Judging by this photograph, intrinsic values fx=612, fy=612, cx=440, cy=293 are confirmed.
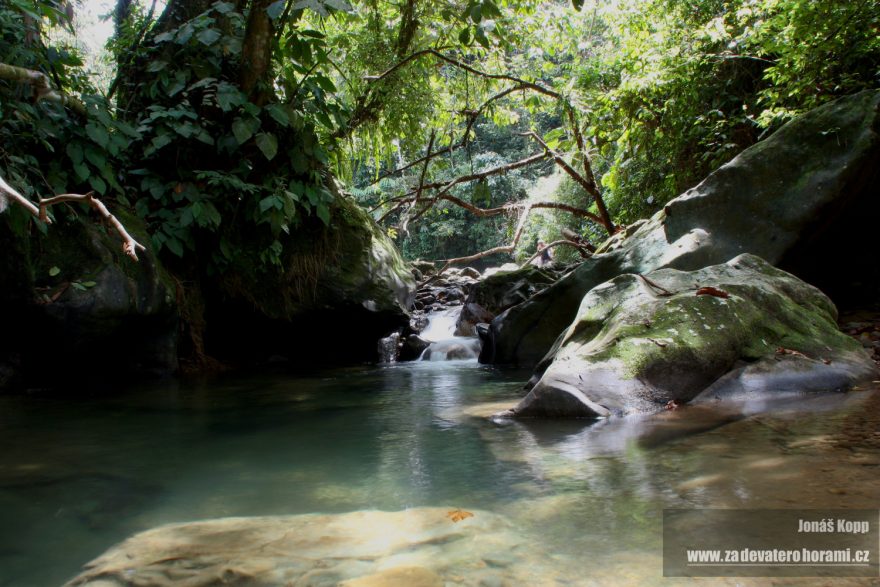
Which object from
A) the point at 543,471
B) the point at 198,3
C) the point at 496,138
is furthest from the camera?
the point at 496,138

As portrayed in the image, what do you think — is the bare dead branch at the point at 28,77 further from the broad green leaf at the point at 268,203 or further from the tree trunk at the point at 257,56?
the tree trunk at the point at 257,56

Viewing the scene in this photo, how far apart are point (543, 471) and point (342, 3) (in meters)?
2.77

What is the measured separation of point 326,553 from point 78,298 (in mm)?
4055

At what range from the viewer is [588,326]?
4.14 metres

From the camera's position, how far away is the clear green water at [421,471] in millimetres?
1805

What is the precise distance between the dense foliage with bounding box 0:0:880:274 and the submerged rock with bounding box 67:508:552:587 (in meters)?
2.32

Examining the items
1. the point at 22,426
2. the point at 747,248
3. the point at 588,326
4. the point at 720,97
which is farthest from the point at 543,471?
the point at 720,97

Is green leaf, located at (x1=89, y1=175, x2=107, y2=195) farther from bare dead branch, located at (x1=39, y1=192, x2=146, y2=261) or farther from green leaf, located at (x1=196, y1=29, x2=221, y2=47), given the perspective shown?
bare dead branch, located at (x1=39, y1=192, x2=146, y2=261)

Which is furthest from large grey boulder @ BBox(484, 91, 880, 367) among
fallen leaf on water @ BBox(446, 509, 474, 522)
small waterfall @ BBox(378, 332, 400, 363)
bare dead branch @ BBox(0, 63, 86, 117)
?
bare dead branch @ BBox(0, 63, 86, 117)

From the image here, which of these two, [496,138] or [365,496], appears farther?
[496,138]

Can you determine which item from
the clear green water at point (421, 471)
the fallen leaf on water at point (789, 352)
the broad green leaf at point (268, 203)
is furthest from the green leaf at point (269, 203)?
the fallen leaf on water at point (789, 352)

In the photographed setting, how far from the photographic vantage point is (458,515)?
1.93m

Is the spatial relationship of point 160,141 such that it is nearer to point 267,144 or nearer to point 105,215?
point 267,144

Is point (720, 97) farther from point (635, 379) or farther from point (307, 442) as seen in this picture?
point (307, 442)
